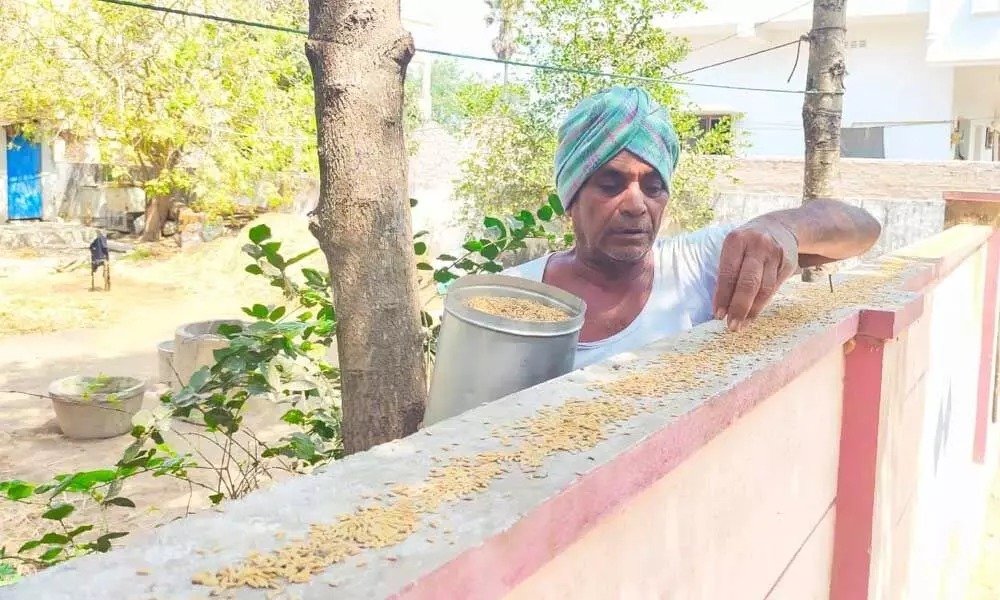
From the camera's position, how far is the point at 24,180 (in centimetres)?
1948

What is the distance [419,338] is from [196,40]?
13525 mm

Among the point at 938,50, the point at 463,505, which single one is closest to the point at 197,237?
the point at 938,50

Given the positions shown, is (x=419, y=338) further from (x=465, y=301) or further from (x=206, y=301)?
(x=206, y=301)

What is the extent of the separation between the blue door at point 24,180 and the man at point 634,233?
66.4 feet

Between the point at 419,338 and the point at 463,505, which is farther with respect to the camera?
the point at 419,338

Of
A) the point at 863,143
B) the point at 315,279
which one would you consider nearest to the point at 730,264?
the point at 315,279

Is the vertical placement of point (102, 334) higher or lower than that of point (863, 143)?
lower

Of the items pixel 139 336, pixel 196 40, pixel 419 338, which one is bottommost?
pixel 139 336

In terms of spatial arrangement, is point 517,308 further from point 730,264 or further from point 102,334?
point 102,334

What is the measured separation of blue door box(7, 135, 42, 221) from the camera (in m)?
19.2

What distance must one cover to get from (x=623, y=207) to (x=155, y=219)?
1794 centimetres

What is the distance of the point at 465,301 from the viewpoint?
1714 millimetres

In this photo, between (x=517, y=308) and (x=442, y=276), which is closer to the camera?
(x=517, y=308)

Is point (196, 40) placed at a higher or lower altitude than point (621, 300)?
higher
